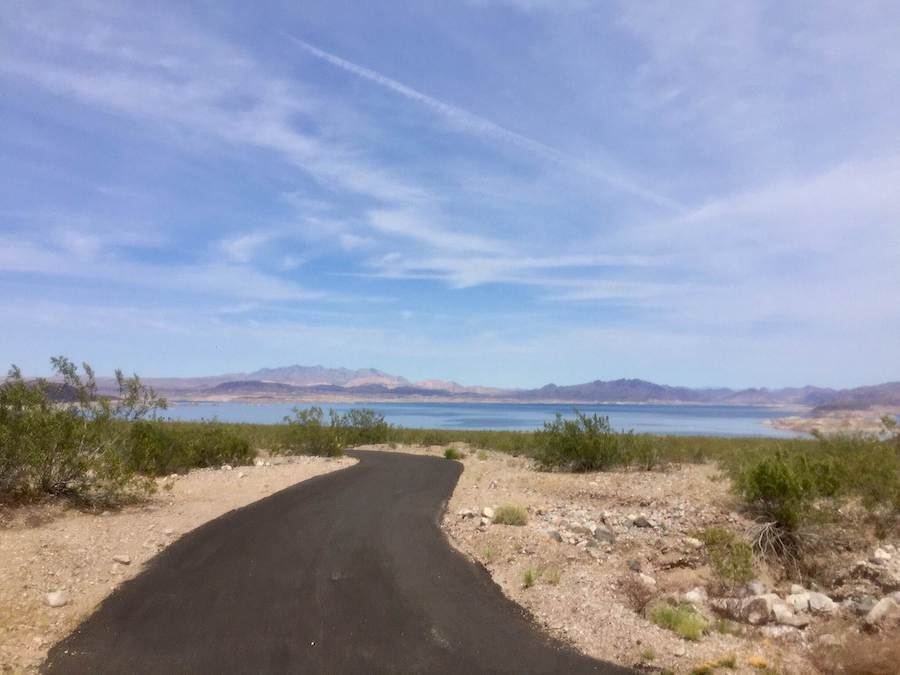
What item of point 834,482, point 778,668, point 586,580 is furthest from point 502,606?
point 834,482

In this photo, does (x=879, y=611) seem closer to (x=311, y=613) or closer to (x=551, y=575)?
(x=551, y=575)

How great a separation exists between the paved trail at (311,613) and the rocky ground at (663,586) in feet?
2.06

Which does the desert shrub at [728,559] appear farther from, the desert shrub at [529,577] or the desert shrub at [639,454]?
the desert shrub at [639,454]

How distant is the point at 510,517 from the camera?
14586mm

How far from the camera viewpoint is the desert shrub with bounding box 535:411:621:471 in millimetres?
27328

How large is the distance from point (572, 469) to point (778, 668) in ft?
68.7

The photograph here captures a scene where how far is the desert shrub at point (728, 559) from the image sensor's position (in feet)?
35.0

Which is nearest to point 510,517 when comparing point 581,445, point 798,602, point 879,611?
point 798,602

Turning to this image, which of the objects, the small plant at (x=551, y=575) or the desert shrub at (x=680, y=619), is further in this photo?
the small plant at (x=551, y=575)

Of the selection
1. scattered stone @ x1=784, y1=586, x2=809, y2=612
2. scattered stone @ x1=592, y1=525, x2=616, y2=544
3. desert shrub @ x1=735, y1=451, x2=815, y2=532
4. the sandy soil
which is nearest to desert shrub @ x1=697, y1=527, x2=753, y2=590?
the sandy soil

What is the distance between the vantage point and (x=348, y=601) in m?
8.91

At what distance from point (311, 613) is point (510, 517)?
690 cm

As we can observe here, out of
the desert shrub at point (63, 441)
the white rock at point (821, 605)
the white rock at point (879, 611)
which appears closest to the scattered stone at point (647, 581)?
the white rock at point (821, 605)

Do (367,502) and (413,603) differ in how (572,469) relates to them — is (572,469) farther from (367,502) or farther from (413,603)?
(413,603)
